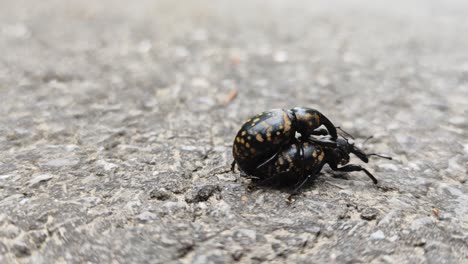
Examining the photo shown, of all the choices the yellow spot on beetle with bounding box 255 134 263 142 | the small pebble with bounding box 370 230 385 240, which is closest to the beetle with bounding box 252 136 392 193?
the yellow spot on beetle with bounding box 255 134 263 142

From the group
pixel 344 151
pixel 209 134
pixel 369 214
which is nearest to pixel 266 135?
pixel 344 151

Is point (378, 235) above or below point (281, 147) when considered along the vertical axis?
below

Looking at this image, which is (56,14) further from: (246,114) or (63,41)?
(246,114)

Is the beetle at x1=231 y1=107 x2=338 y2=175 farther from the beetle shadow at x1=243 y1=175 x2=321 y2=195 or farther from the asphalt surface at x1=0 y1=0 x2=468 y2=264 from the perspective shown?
the asphalt surface at x1=0 y1=0 x2=468 y2=264

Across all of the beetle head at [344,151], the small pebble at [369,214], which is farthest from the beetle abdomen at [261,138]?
the small pebble at [369,214]

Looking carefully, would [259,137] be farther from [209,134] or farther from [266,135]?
[209,134]

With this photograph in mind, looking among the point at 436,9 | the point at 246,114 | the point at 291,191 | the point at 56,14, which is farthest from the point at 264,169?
the point at 436,9

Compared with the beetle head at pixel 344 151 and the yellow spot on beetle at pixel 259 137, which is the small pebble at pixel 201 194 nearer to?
the yellow spot on beetle at pixel 259 137
